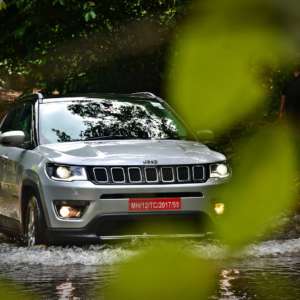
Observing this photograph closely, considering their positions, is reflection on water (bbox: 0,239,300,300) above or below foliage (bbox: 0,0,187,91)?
below

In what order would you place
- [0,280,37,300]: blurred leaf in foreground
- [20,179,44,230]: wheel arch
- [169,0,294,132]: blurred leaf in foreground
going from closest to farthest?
[169,0,294,132]: blurred leaf in foreground < [0,280,37,300]: blurred leaf in foreground < [20,179,44,230]: wheel arch

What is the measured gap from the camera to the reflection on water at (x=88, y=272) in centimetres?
518

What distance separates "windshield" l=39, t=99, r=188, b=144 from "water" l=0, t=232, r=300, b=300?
0.88 meters

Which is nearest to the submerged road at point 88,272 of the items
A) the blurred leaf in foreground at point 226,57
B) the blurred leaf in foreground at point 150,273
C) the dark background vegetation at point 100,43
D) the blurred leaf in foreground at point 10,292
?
the blurred leaf in foreground at point 10,292

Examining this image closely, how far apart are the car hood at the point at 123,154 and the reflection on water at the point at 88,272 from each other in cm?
66

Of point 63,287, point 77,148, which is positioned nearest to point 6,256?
point 77,148

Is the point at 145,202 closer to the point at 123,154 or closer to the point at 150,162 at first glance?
the point at 150,162

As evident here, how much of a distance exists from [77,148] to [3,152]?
1.57 metres

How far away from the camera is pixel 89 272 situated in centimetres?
608

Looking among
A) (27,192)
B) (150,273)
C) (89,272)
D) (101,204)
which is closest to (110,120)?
(150,273)

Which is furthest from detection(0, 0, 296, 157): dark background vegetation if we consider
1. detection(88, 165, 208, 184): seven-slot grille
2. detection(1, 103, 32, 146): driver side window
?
detection(1, 103, 32, 146): driver side window

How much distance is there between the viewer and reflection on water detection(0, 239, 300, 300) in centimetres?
518

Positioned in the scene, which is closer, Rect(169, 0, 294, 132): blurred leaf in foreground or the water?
Rect(169, 0, 294, 132): blurred leaf in foreground

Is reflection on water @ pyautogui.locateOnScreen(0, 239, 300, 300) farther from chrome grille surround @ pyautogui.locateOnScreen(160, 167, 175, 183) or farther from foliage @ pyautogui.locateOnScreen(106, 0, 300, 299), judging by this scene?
foliage @ pyautogui.locateOnScreen(106, 0, 300, 299)
